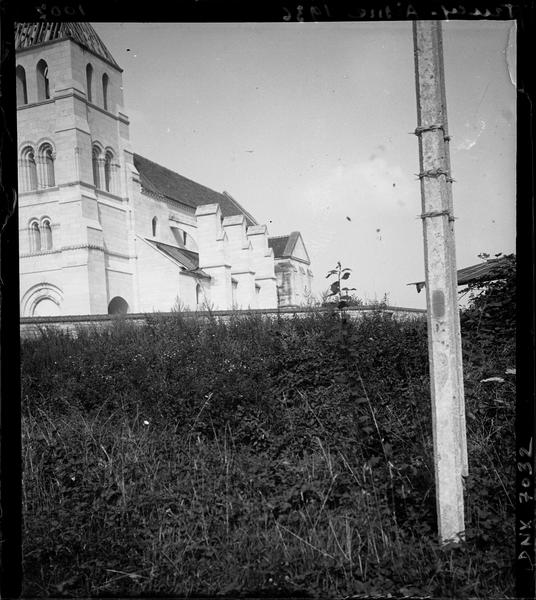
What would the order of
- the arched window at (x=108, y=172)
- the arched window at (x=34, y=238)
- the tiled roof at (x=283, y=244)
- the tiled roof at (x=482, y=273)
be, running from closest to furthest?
1. the tiled roof at (x=482, y=273)
2. the arched window at (x=34, y=238)
3. the arched window at (x=108, y=172)
4. the tiled roof at (x=283, y=244)

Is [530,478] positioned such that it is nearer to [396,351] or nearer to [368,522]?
[368,522]

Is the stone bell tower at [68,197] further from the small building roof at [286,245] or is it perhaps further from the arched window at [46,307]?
the small building roof at [286,245]

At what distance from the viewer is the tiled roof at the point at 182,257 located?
33.2 metres

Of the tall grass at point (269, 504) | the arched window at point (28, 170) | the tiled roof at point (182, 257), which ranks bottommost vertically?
the tall grass at point (269, 504)

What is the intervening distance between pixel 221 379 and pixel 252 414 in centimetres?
95

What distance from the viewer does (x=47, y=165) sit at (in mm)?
28297

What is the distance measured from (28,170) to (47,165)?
211cm

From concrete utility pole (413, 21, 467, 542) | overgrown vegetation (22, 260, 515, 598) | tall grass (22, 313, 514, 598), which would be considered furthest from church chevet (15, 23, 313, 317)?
concrete utility pole (413, 21, 467, 542)

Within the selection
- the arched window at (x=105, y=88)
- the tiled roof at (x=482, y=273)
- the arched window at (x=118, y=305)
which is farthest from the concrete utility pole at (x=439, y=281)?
the arched window at (x=118, y=305)

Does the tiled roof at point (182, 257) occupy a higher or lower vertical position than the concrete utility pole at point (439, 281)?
higher

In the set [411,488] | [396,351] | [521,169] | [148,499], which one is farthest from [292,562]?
[396,351]

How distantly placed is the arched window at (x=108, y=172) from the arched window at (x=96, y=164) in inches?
18.0

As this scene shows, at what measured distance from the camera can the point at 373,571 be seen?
324 cm

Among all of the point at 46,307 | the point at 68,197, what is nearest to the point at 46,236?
the point at 68,197
